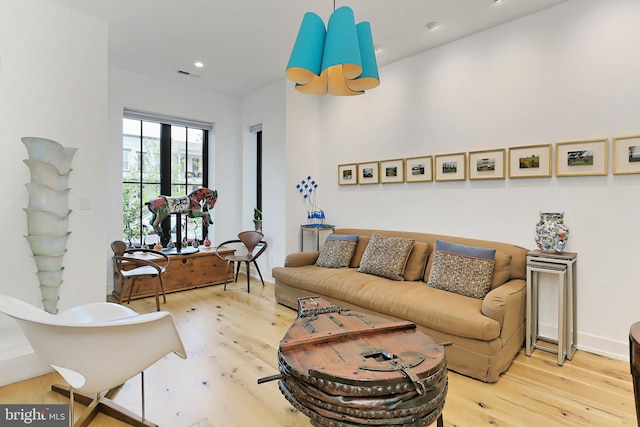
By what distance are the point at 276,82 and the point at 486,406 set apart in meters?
4.50

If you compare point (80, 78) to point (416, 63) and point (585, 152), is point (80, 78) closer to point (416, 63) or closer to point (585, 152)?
point (416, 63)

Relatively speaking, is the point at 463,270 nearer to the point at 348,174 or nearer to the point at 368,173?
the point at 368,173

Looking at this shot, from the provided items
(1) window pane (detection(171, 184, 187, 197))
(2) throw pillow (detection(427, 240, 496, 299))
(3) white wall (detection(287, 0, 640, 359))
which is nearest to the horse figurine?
(1) window pane (detection(171, 184, 187, 197))

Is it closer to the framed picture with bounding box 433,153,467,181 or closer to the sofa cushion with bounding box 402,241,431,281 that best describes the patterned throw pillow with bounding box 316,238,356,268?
the sofa cushion with bounding box 402,241,431,281

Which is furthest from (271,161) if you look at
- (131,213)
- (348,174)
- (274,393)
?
(274,393)

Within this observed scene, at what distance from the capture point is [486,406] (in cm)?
204

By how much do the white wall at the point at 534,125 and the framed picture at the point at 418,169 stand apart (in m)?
0.09

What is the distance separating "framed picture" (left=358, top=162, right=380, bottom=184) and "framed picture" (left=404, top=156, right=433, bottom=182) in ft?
1.38

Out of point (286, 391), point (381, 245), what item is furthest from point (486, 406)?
point (381, 245)

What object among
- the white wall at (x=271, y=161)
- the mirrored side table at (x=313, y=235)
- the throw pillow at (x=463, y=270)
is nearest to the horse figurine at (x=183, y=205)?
the white wall at (x=271, y=161)

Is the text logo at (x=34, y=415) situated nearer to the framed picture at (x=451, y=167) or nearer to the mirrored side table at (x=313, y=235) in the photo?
the mirrored side table at (x=313, y=235)

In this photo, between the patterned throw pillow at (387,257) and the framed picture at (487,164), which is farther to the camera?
the patterned throw pillow at (387,257)

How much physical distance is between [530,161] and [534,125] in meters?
0.33

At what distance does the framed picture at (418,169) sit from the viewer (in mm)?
3738
